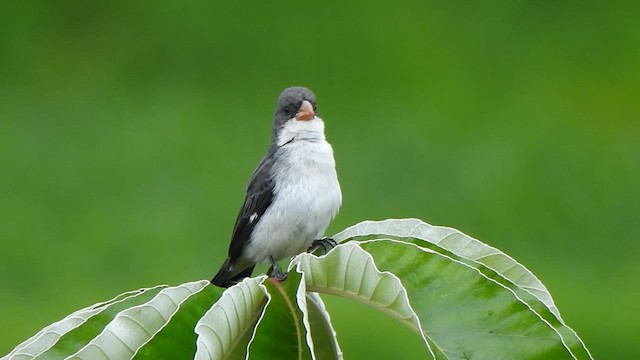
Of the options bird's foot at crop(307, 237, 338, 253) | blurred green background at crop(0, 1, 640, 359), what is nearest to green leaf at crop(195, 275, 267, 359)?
bird's foot at crop(307, 237, 338, 253)

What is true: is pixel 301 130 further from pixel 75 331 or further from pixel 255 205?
pixel 75 331

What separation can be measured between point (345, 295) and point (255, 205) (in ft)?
3.17

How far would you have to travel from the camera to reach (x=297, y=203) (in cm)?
191

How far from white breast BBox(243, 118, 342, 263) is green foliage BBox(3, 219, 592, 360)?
78 centimetres

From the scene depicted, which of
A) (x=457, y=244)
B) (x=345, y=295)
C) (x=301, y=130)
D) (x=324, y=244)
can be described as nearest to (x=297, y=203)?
(x=301, y=130)

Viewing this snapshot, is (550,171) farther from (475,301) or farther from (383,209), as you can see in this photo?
(475,301)

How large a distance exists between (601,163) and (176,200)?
1.63 m

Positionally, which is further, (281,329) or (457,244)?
(457,244)

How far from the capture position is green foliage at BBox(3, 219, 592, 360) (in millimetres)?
982

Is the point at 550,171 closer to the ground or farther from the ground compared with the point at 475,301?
closer to the ground

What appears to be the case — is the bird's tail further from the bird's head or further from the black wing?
the bird's head

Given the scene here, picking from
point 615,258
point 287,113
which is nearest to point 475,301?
point 287,113

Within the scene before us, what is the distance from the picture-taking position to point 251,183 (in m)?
2.04

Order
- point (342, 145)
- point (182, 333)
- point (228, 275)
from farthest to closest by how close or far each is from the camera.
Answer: point (342, 145)
point (228, 275)
point (182, 333)
